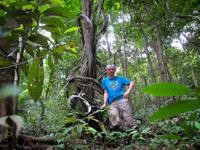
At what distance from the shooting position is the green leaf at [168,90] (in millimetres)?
578

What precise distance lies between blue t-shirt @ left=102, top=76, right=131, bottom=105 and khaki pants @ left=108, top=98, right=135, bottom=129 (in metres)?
0.09

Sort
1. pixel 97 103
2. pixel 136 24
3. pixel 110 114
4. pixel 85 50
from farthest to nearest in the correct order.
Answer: pixel 136 24, pixel 85 50, pixel 97 103, pixel 110 114

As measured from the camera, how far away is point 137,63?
40.3ft

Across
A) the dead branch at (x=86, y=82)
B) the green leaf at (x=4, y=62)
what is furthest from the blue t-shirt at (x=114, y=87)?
the green leaf at (x=4, y=62)

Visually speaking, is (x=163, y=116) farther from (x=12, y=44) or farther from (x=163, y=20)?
(x=163, y=20)

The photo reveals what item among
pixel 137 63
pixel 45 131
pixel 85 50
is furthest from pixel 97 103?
pixel 137 63

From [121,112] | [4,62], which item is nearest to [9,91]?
[4,62]

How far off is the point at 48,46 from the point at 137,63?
11.0 meters

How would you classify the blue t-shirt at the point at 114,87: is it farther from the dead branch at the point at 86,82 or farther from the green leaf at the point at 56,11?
the green leaf at the point at 56,11

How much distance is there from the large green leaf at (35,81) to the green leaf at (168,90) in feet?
2.43

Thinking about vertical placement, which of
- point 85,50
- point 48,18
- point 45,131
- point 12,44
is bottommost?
point 45,131

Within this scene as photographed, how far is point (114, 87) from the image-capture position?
4.11 metres

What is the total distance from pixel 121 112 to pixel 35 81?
2890 millimetres

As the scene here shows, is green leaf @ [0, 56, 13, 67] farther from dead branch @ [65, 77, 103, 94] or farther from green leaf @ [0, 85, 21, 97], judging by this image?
dead branch @ [65, 77, 103, 94]
